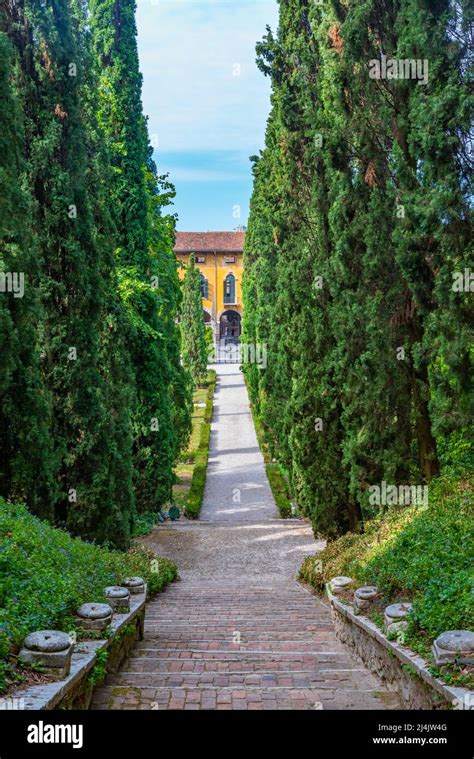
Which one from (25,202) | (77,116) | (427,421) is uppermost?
(77,116)

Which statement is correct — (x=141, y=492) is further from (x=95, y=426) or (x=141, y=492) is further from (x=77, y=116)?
(x=77, y=116)

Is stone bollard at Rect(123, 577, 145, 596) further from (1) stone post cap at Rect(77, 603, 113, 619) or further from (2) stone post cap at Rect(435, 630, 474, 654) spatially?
(2) stone post cap at Rect(435, 630, 474, 654)

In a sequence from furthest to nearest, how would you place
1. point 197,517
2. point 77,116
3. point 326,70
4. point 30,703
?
point 197,517 → point 77,116 → point 326,70 → point 30,703

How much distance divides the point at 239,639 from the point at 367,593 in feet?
4.60

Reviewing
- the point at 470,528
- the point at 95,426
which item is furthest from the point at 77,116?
the point at 470,528

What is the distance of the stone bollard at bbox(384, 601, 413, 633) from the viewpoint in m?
5.46

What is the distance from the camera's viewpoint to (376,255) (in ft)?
32.6

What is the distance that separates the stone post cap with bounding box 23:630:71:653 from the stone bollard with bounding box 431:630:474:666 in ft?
6.96

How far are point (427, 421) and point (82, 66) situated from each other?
24.8 ft

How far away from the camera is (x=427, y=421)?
32.0ft

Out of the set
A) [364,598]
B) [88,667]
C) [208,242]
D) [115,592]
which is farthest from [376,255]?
[208,242]

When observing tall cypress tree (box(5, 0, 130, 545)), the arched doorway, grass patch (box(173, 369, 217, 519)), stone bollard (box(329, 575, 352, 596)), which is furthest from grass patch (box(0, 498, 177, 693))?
the arched doorway

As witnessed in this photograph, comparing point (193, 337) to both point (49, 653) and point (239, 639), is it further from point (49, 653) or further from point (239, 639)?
point (49, 653)

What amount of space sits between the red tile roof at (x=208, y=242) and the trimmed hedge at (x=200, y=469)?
33.4 m
